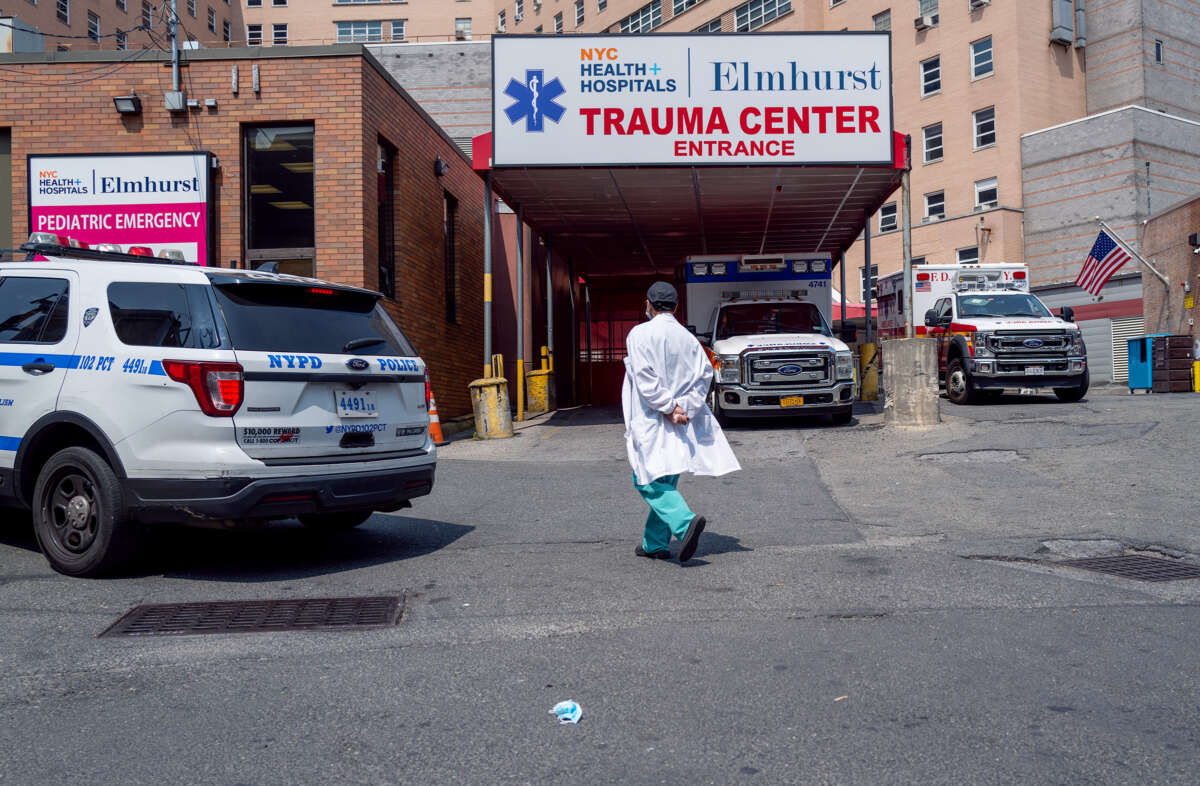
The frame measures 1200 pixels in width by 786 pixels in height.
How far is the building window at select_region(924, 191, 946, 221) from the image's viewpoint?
1590 inches

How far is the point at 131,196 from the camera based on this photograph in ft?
47.2

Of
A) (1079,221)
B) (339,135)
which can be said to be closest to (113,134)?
(339,135)

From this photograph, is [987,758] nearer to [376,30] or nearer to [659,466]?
→ [659,466]

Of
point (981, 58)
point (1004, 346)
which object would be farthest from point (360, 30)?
point (1004, 346)

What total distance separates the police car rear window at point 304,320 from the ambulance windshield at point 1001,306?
45.6ft

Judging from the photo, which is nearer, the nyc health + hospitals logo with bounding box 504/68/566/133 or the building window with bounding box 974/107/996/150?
the nyc health + hospitals logo with bounding box 504/68/566/133

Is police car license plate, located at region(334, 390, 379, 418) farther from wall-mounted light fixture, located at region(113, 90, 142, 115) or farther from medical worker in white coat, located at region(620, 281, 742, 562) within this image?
wall-mounted light fixture, located at region(113, 90, 142, 115)

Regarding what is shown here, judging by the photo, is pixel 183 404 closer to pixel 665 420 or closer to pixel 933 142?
pixel 665 420

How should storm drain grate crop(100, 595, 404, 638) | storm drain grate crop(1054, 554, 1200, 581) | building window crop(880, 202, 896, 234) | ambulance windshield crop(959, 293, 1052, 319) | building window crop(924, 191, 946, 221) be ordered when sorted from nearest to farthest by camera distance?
storm drain grate crop(100, 595, 404, 638) < storm drain grate crop(1054, 554, 1200, 581) < ambulance windshield crop(959, 293, 1052, 319) < building window crop(924, 191, 946, 221) < building window crop(880, 202, 896, 234)

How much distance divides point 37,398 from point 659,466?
3816mm

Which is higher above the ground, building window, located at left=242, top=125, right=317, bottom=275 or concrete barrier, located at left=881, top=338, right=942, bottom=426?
building window, located at left=242, top=125, right=317, bottom=275

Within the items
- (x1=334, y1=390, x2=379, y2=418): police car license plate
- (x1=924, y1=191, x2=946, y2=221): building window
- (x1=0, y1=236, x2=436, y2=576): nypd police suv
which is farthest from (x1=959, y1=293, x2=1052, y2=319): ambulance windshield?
(x1=924, y1=191, x2=946, y2=221): building window

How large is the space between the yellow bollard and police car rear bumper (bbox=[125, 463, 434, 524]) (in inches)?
587

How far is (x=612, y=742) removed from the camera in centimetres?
341
